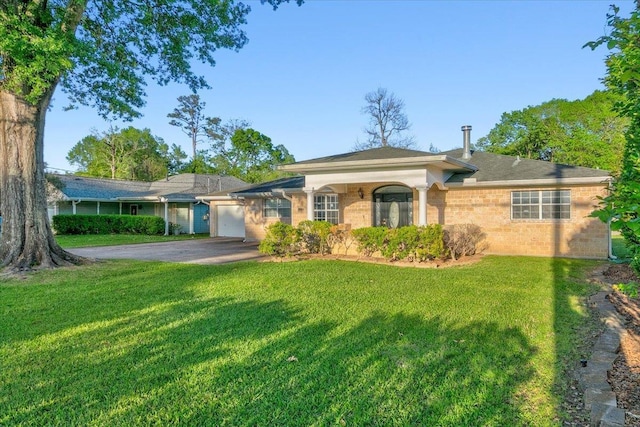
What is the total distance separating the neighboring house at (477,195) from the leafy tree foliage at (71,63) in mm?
4990

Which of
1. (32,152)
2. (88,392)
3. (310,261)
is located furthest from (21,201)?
(88,392)

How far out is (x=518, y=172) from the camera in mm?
12602

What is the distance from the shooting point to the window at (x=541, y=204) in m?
11.8

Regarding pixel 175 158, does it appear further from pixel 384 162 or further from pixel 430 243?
pixel 430 243

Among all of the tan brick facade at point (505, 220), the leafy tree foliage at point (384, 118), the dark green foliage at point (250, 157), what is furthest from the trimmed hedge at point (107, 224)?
the leafy tree foliage at point (384, 118)

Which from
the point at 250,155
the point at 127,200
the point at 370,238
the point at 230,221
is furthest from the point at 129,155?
the point at 370,238

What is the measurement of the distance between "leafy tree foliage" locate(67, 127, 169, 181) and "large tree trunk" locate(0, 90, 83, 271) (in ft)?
127

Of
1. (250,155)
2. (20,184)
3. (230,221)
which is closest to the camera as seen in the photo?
(20,184)

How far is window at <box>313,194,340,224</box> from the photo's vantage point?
50.1 ft

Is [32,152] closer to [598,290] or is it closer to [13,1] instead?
[13,1]

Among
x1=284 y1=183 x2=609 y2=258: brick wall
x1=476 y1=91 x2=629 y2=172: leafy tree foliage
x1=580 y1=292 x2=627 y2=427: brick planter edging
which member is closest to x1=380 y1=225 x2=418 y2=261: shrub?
x1=284 y1=183 x2=609 y2=258: brick wall

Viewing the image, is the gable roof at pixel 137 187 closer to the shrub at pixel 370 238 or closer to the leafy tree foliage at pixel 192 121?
the leafy tree foliage at pixel 192 121

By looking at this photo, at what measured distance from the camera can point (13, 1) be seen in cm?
878

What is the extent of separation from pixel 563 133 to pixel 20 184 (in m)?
35.7
